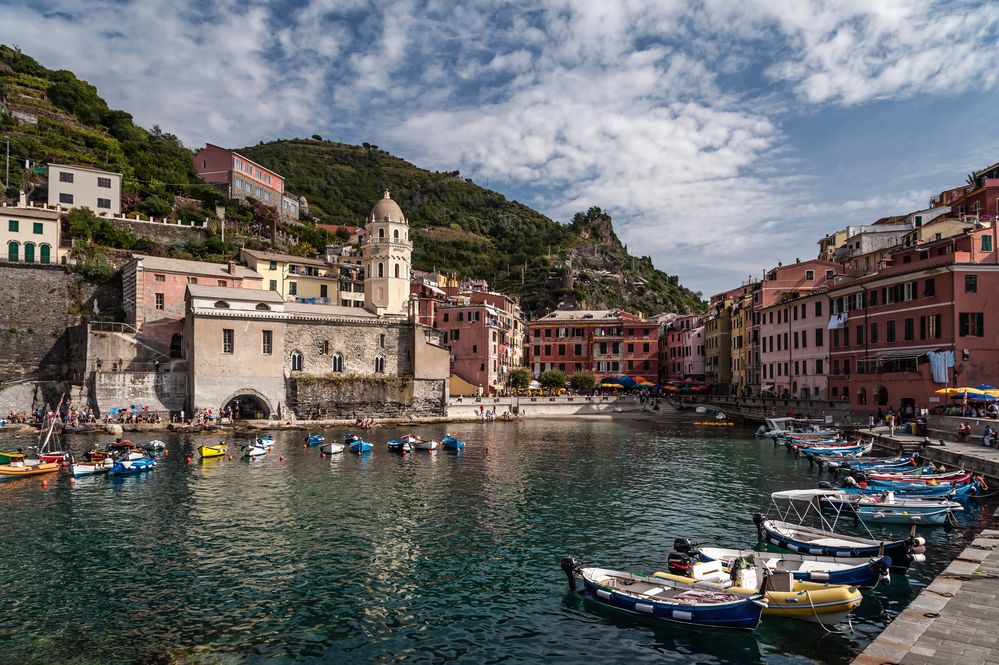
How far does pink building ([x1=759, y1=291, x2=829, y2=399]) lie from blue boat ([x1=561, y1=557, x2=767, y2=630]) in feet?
166

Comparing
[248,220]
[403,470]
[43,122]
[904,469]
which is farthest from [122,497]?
[43,122]

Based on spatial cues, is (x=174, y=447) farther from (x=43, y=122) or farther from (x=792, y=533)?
(x=43, y=122)

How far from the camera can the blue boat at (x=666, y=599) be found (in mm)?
14562

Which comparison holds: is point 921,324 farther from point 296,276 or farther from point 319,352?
point 296,276

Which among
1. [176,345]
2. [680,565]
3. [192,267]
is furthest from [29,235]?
[680,565]

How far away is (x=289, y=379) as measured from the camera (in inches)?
2454

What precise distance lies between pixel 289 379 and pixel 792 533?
171ft

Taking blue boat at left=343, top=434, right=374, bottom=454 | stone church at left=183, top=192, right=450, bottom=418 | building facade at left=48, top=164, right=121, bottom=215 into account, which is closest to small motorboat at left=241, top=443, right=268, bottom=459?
blue boat at left=343, top=434, right=374, bottom=454

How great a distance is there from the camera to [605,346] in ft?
311

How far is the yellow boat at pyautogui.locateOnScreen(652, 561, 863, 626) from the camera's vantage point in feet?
48.9

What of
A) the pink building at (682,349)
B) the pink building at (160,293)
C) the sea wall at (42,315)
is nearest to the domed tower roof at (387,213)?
the pink building at (160,293)

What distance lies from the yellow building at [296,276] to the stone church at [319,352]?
5674 mm

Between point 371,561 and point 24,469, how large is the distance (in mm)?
24676

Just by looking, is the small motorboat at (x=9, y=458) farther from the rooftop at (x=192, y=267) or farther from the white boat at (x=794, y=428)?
the white boat at (x=794, y=428)
